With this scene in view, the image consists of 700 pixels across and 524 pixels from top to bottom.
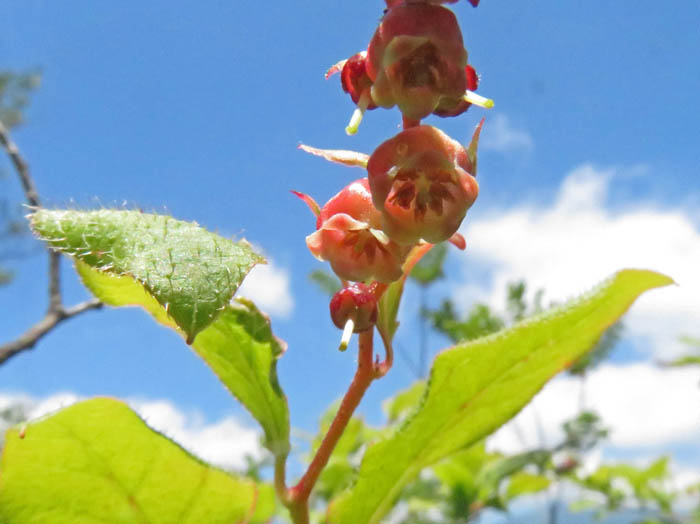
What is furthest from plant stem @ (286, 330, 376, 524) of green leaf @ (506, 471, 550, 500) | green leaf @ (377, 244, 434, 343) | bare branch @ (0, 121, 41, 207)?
green leaf @ (506, 471, 550, 500)

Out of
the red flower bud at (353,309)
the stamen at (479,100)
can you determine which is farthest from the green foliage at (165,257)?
the stamen at (479,100)

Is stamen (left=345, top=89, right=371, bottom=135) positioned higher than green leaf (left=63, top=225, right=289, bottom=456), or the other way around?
stamen (left=345, top=89, right=371, bottom=135)

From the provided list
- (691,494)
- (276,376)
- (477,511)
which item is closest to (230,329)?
(276,376)

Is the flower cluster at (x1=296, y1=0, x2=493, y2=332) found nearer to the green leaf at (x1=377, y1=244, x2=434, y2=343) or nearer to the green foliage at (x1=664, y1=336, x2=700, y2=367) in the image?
the green leaf at (x1=377, y1=244, x2=434, y2=343)

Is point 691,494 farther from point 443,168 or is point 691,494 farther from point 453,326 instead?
point 443,168

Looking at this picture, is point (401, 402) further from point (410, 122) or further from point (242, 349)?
point (410, 122)

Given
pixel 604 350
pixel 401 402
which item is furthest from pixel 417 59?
pixel 604 350

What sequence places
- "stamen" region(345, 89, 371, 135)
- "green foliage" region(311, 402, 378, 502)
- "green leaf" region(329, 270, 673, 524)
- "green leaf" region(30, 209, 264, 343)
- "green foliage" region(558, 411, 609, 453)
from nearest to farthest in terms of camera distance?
"green leaf" region(30, 209, 264, 343) < "stamen" region(345, 89, 371, 135) < "green leaf" region(329, 270, 673, 524) < "green foliage" region(311, 402, 378, 502) < "green foliage" region(558, 411, 609, 453)
